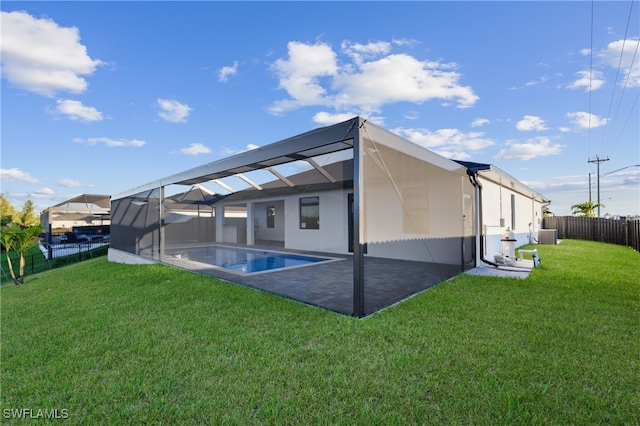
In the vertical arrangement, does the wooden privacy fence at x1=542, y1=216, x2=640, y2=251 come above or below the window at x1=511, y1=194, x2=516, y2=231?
below

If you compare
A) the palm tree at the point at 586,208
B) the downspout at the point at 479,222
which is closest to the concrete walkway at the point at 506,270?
the downspout at the point at 479,222

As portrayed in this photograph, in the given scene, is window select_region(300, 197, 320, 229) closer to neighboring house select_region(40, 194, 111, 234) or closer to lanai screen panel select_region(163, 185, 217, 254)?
lanai screen panel select_region(163, 185, 217, 254)

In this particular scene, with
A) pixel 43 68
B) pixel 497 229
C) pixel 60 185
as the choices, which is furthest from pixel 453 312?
pixel 60 185

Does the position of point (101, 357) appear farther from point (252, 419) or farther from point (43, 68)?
point (43, 68)

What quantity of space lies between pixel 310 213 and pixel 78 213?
69.1 feet

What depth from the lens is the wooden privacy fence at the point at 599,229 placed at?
46.9 ft

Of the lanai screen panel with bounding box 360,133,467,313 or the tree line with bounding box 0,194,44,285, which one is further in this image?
the tree line with bounding box 0,194,44,285

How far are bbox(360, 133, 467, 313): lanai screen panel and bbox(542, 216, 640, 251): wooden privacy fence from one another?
454 inches

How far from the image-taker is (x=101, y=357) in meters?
3.37

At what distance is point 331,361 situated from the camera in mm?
3125

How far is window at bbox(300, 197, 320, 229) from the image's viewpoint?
1330 centimetres

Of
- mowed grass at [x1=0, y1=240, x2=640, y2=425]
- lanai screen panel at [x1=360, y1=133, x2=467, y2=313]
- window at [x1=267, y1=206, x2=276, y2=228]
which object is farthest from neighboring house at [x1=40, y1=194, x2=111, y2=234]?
lanai screen panel at [x1=360, y1=133, x2=467, y2=313]

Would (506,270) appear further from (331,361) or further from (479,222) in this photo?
(331,361)

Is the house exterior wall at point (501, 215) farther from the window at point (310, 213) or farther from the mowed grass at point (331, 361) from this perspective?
the window at point (310, 213)
